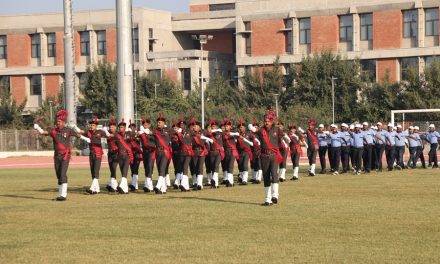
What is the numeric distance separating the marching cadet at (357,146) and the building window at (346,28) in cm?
5158

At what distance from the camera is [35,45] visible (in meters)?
99.2

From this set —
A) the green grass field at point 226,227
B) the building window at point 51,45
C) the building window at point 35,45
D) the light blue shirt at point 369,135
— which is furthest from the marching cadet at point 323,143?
the building window at point 35,45

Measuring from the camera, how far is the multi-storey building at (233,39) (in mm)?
83062

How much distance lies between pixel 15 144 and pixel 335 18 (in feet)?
104

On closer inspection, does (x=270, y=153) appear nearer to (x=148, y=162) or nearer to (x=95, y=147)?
(x=148, y=162)

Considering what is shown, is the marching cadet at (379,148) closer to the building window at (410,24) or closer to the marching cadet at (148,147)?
the marching cadet at (148,147)

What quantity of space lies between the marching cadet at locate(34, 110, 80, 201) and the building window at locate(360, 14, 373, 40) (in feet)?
209

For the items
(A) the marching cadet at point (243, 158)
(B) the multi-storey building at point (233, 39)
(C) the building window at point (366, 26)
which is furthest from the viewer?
(C) the building window at point (366, 26)

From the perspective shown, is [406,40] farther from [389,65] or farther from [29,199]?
[29,199]

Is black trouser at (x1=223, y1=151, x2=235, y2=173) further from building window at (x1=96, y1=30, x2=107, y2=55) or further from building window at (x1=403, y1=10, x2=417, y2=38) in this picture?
building window at (x1=96, y1=30, x2=107, y2=55)

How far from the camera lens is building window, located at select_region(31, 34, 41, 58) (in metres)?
98.9

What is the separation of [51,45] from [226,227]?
8421 cm

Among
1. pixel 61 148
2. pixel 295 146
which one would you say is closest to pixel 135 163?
pixel 61 148

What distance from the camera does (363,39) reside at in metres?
85.4
